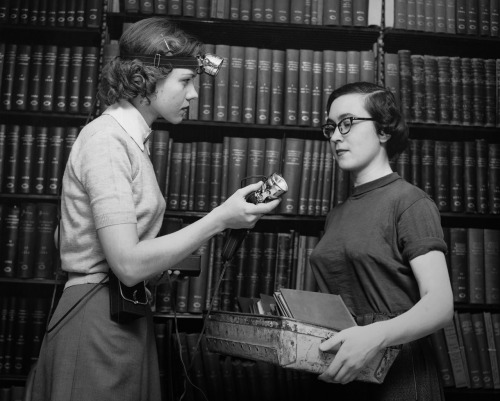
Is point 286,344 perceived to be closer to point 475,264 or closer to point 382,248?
point 382,248

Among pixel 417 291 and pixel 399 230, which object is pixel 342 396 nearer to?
pixel 417 291

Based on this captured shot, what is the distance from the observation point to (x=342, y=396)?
61.6 inches

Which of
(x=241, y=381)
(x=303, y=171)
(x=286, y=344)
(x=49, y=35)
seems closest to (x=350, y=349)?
(x=286, y=344)

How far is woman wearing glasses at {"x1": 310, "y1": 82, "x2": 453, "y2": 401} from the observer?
4.37 ft

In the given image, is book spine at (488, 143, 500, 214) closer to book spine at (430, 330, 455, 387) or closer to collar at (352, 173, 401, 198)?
book spine at (430, 330, 455, 387)

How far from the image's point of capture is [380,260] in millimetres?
1483

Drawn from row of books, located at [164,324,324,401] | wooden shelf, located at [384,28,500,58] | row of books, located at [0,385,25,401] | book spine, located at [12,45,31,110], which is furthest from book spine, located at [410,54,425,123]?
row of books, located at [0,385,25,401]

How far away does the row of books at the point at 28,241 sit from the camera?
2.30 m

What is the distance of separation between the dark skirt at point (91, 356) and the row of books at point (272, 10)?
142cm

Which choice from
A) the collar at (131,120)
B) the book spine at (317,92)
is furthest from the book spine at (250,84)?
the collar at (131,120)

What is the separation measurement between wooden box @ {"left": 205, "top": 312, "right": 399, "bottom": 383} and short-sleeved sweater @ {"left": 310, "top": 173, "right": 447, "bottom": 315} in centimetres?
16

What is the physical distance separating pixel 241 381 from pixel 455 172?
1.10m

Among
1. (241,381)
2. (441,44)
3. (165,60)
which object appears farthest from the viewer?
(441,44)

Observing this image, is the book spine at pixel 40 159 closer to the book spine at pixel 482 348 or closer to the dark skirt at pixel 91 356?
the dark skirt at pixel 91 356
